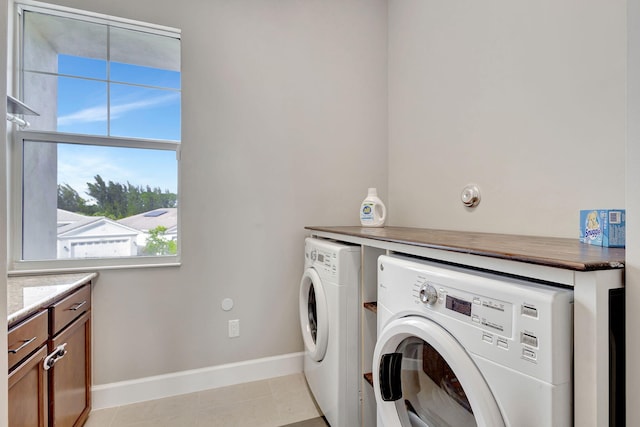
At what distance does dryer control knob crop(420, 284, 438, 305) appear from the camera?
87 cm

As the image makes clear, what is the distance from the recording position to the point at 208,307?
6.66 feet

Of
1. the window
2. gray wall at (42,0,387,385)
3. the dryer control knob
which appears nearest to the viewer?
the dryer control knob

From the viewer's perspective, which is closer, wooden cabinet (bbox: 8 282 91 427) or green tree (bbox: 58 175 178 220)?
wooden cabinet (bbox: 8 282 91 427)

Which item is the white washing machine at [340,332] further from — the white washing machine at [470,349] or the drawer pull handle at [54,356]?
the drawer pull handle at [54,356]

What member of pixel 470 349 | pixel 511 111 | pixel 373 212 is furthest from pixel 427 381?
pixel 511 111

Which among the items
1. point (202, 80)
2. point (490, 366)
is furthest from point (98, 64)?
point (490, 366)

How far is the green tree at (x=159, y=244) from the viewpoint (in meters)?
1.98

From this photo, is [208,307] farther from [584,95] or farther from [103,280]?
[584,95]

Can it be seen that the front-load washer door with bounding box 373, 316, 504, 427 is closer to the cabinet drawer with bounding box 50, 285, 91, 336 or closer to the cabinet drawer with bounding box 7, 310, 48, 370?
the cabinet drawer with bounding box 7, 310, 48, 370

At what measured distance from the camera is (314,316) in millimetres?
1950

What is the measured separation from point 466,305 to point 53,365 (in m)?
1.63

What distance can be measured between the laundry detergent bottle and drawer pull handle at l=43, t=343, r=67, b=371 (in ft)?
→ 5.54

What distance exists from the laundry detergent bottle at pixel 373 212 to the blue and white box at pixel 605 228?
3.68ft

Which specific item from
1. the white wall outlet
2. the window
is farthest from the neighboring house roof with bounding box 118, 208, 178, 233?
the white wall outlet
